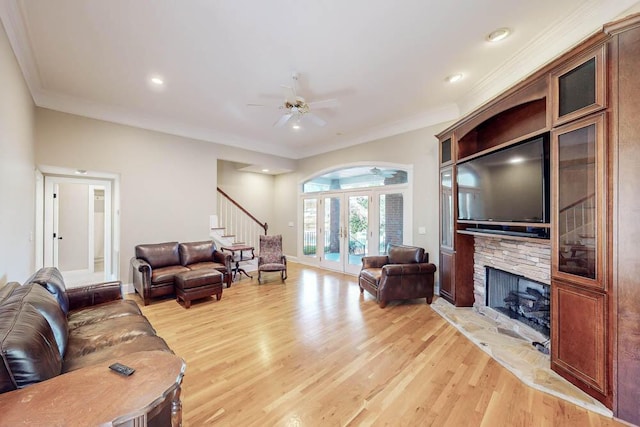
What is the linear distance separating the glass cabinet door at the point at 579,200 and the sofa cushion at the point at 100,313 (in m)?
4.00

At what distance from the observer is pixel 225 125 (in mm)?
5363

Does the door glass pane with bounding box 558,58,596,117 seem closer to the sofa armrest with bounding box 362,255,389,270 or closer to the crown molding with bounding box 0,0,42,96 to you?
the sofa armrest with bounding box 362,255,389,270

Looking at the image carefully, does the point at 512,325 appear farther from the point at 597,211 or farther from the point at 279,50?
the point at 279,50

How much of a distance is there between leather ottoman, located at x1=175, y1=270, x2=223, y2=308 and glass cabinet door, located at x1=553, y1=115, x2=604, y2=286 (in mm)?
4320

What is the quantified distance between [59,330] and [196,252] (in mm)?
3402

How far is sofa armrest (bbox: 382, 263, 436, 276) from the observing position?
12.9ft

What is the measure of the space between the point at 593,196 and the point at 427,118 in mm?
3106

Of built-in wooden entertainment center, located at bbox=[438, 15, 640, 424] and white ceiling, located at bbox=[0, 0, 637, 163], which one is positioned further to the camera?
white ceiling, located at bbox=[0, 0, 637, 163]

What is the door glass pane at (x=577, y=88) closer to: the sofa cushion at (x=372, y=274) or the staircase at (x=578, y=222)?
the staircase at (x=578, y=222)

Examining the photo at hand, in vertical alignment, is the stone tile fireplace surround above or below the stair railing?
below

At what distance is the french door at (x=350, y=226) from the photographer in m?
5.47

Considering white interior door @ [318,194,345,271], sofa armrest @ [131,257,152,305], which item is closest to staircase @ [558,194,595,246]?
white interior door @ [318,194,345,271]

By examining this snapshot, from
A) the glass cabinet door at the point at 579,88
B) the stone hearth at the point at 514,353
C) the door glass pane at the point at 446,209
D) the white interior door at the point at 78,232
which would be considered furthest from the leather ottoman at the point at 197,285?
the glass cabinet door at the point at 579,88

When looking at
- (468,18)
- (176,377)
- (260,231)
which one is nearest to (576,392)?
(176,377)
